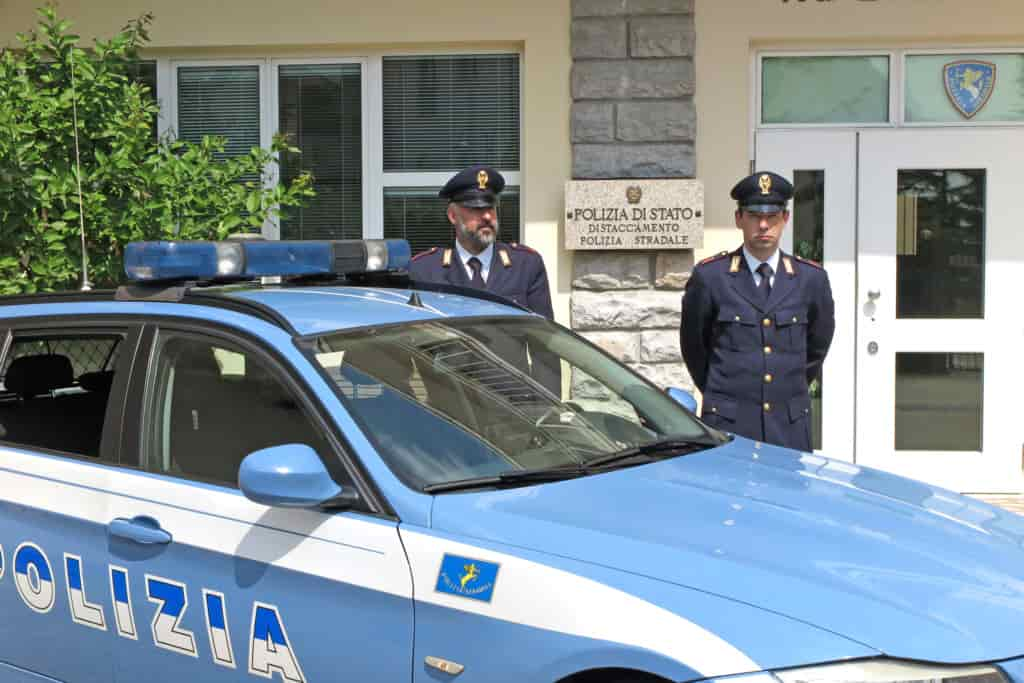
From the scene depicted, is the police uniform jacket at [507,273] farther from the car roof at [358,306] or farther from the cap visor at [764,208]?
the car roof at [358,306]

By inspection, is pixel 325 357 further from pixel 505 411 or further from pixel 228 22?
pixel 228 22

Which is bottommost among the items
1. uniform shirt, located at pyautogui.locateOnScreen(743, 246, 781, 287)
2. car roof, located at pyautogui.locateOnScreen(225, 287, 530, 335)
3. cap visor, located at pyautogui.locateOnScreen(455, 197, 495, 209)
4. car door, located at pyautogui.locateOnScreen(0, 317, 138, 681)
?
car door, located at pyautogui.locateOnScreen(0, 317, 138, 681)

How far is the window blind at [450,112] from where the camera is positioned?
304 inches

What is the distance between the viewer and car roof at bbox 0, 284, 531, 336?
3221mm

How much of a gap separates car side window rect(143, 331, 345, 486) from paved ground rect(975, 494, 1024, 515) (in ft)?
17.9

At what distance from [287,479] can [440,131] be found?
17.9 ft

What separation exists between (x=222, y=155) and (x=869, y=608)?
6434 millimetres

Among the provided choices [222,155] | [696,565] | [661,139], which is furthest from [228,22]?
[696,565]

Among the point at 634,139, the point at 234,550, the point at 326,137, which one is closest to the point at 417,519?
the point at 234,550

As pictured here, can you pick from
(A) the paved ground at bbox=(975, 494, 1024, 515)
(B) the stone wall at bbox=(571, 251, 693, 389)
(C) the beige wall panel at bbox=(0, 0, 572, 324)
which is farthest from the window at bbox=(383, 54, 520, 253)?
(A) the paved ground at bbox=(975, 494, 1024, 515)

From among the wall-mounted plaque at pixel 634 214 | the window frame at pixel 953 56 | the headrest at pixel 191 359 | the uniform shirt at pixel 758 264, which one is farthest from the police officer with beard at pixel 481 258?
the window frame at pixel 953 56

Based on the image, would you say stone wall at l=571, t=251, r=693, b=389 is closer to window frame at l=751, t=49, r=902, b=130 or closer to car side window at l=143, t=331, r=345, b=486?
window frame at l=751, t=49, r=902, b=130

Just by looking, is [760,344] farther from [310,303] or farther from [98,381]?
[98,381]

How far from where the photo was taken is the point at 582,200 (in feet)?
24.1
